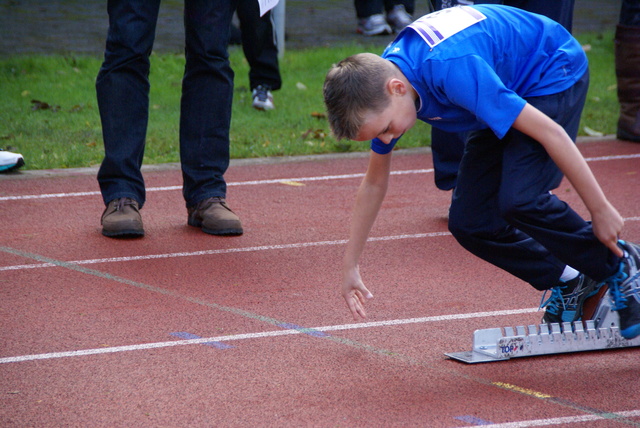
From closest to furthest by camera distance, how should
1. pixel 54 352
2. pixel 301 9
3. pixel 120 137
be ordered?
pixel 54 352
pixel 120 137
pixel 301 9

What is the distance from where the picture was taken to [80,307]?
3.78 m

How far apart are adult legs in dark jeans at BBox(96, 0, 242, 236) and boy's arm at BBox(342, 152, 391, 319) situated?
173 centimetres

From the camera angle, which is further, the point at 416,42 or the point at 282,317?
the point at 282,317

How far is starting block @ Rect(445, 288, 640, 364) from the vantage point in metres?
3.20

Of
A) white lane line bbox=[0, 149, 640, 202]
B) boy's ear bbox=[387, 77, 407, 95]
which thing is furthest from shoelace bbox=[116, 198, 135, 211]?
boy's ear bbox=[387, 77, 407, 95]

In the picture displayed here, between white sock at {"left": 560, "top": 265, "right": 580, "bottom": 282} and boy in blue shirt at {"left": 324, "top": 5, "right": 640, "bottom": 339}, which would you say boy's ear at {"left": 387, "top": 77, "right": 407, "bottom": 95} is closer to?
boy in blue shirt at {"left": 324, "top": 5, "right": 640, "bottom": 339}

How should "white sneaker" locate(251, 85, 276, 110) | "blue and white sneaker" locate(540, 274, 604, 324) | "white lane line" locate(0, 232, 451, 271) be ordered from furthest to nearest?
"white sneaker" locate(251, 85, 276, 110), "white lane line" locate(0, 232, 451, 271), "blue and white sneaker" locate(540, 274, 604, 324)

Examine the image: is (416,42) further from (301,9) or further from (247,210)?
(301,9)

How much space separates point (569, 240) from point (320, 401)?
994mm

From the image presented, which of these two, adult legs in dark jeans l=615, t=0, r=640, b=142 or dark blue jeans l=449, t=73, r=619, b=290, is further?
adult legs in dark jeans l=615, t=0, r=640, b=142

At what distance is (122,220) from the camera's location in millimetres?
4727

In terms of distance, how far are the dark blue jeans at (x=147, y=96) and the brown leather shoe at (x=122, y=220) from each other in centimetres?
4

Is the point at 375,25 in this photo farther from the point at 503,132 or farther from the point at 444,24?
the point at 503,132

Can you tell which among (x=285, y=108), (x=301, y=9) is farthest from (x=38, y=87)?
(x=301, y=9)
